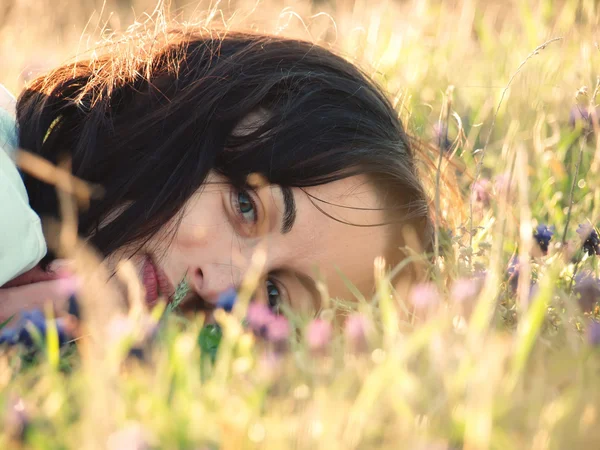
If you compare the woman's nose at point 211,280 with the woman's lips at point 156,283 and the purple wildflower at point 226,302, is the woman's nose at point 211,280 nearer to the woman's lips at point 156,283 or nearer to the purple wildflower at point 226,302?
the woman's lips at point 156,283

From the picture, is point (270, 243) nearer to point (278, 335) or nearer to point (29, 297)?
point (29, 297)

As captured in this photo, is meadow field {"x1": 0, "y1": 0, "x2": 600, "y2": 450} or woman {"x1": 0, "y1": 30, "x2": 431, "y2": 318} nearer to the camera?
meadow field {"x1": 0, "y1": 0, "x2": 600, "y2": 450}

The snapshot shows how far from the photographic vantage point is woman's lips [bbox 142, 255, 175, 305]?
2.15 m

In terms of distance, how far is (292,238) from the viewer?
221 centimetres

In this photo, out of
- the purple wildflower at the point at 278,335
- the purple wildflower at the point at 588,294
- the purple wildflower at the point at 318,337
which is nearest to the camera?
the purple wildflower at the point at 318,337

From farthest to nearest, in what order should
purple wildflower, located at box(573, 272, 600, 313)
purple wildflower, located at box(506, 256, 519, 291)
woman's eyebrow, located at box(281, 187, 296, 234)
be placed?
woman's eyebrow, located at box(281, 187, 296, 234), purple wildflower, located at box(506, 256, 519, 291), purple wildflower, located at box(573, 272, 600, 313)

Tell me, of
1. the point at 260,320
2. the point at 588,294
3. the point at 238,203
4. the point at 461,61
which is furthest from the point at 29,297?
the point at 461,61

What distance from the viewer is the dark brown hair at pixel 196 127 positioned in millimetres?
2289

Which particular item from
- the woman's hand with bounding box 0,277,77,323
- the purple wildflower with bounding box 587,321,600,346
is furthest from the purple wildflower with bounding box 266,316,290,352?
the woman's hand with bounding box 0,277,77,323

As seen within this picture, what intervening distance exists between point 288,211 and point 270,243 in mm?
101

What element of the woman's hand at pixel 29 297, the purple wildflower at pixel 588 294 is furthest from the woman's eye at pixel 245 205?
the purple wildflower at pixel 588 294

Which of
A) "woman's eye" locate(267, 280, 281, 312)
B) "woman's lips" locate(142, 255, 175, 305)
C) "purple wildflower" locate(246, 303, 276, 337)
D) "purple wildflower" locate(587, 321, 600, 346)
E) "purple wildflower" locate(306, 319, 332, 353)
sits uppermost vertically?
"purple wildflower" locate(587, 321, 600, 346)

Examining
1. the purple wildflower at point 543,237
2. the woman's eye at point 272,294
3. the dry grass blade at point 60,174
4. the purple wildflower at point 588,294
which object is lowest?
the woman's eye at point 272,294

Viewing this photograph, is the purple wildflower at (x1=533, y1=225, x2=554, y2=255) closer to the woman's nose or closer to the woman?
the woman
